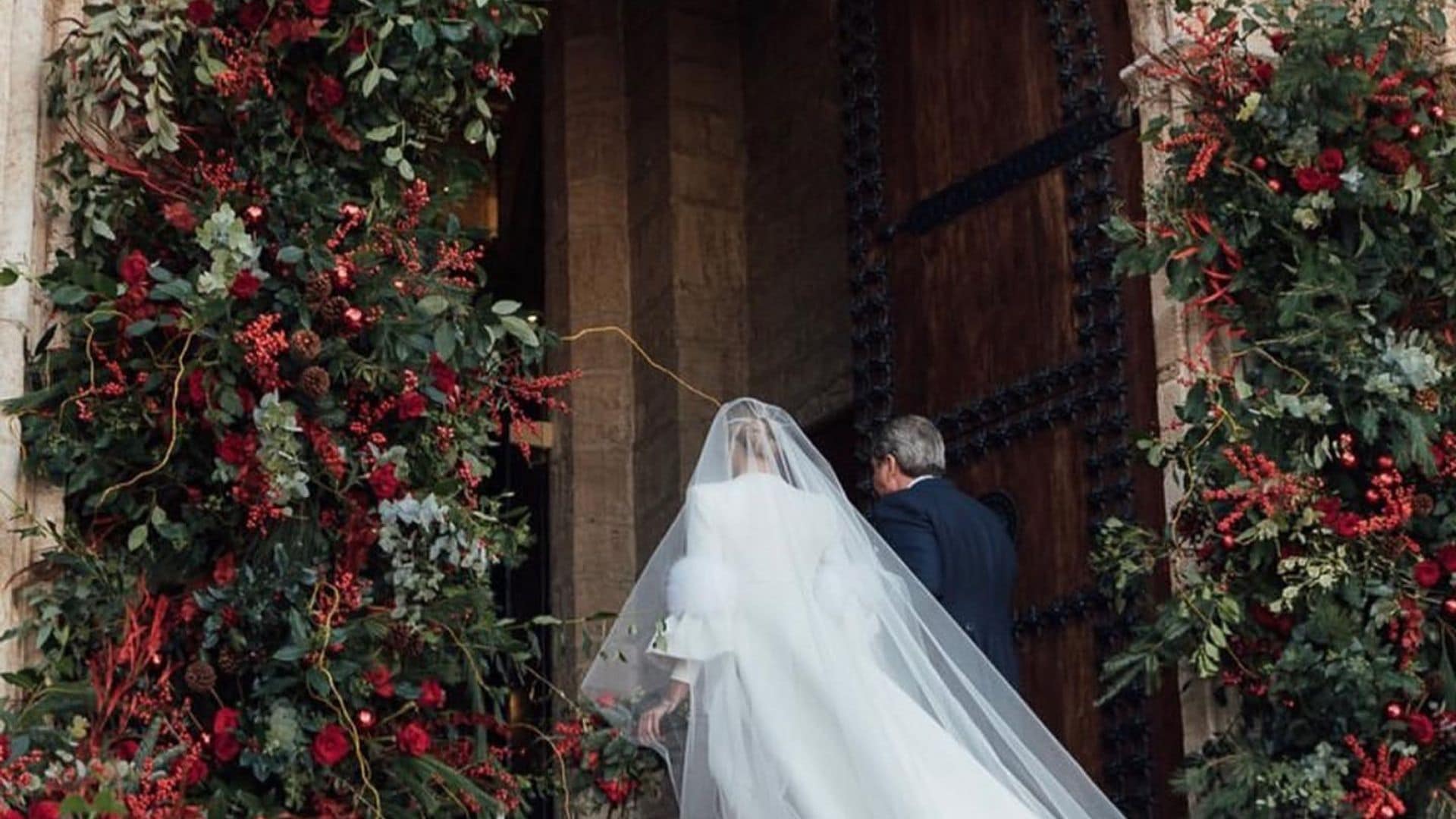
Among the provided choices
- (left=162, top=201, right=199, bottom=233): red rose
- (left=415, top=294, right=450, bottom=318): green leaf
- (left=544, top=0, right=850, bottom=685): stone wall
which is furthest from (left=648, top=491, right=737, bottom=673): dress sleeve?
(left=544, top=0, right=850, bottom=685): stone wall

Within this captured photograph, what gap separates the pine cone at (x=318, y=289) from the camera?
21.1 ft

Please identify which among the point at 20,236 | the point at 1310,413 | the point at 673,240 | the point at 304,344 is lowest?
the point at 1310,413

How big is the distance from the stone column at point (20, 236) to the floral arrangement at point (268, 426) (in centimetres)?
4

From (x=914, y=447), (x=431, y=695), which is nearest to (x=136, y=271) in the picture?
(x=431, y=695)

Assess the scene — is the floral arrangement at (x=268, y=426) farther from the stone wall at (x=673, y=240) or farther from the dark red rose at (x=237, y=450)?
the stone wall at (x=673, y=240)

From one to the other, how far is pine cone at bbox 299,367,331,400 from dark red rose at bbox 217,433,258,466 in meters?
0.18

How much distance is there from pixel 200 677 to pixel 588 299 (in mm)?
4305

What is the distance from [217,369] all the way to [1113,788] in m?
2.59

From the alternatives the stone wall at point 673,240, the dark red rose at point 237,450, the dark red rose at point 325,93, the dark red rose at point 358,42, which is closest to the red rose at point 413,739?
the dark red rose at point 237,450

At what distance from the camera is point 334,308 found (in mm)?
6445

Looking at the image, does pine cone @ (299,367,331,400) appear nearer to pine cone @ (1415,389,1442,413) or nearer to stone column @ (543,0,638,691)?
pine cone @ (1415,389,1442,413)

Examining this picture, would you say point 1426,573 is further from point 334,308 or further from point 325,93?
point 325,93

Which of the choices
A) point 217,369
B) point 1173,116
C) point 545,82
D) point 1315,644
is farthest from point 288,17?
point 545,82

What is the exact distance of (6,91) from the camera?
656cm
